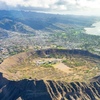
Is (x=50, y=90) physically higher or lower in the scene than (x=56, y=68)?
higher

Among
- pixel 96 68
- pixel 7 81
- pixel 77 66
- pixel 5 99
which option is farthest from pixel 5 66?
pixel 96 68

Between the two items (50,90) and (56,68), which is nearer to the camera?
(50,90)

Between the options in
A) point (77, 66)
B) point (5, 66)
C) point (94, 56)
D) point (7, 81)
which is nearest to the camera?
point (7, 81)

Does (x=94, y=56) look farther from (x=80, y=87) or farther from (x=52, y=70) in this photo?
(x=80, y=87)

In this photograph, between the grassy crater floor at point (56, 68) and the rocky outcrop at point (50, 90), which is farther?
the grassy crater floor at point (56, 68)

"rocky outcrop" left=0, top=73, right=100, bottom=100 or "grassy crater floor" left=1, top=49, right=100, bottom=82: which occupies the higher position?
"rocky outcrop" left=0, top=73, right=100, bottom=100

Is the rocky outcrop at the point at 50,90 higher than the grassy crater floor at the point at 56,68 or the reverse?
higher

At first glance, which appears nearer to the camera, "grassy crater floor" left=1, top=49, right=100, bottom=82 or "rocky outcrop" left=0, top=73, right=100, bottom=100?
"rocky outcrop" left=0, top=73, right=100, bottom=100

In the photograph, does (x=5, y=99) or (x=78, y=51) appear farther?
(x=78, y=51)
